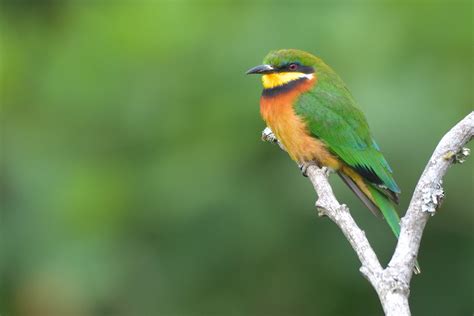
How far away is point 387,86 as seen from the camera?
4.67 metres

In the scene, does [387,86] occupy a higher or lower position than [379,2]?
lower

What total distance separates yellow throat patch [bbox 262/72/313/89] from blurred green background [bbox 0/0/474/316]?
0.62m

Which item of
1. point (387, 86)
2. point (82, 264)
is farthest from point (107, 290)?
point (387, 86)

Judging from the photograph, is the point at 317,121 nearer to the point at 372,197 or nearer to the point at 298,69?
the point at 298,69

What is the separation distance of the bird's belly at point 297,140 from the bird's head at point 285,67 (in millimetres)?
→ 122

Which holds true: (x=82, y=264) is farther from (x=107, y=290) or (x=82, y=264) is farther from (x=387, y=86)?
(x=387, y=86)

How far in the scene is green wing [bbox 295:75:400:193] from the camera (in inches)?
152

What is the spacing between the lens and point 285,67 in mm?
3947

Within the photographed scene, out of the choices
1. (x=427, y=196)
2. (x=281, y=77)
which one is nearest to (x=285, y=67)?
(x=281, y=77)

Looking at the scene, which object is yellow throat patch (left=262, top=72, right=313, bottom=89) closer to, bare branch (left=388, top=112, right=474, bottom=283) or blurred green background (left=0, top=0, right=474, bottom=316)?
blurred green background (left=0, top=0, right=474, bottom=316)

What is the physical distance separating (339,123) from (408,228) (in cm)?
148

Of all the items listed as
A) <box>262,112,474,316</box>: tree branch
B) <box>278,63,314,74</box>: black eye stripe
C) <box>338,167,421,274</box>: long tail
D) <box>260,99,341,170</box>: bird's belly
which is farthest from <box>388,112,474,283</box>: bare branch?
<box>278,63,314,74</box>: black eye stripe

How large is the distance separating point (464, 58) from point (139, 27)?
6.46ft

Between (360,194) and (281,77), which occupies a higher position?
(281,77)
